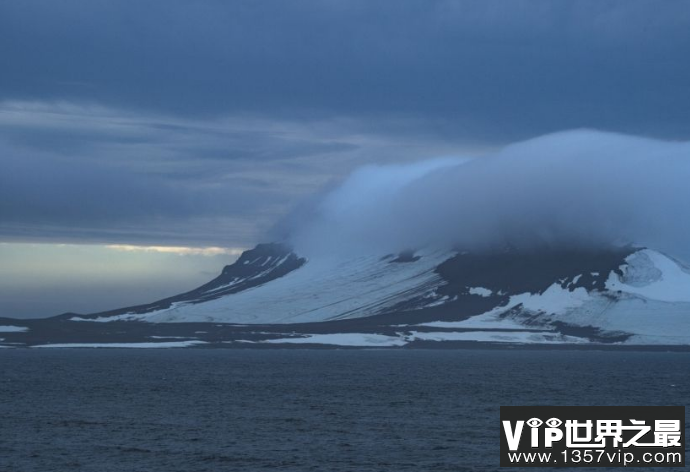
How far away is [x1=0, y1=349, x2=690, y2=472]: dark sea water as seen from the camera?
5572cm

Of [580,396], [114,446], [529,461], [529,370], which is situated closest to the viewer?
[529,461]

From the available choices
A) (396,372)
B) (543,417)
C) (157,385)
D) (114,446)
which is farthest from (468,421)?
(396,372)

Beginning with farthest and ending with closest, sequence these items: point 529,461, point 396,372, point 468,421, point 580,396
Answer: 1. point 396,372
2. point 580,396
3. point 468,421
4. point 529,461

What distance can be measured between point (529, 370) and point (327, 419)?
78519 millimetres

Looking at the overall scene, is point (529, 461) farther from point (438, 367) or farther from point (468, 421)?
point (438, 367)

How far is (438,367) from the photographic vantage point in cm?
15538

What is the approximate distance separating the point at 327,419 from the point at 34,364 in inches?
3641

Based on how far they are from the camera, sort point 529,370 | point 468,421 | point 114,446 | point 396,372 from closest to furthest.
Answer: point 114,446, point 468,421, point 396,372, point 529,370

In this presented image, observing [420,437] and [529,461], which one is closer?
[529,461]

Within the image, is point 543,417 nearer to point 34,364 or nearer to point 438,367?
point 438,367

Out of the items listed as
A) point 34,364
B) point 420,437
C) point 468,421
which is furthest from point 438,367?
point 420,437

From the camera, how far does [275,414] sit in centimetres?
7794

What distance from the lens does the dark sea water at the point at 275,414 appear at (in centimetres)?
5572

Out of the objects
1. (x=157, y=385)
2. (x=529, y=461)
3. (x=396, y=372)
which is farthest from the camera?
(x=396, y=372)
